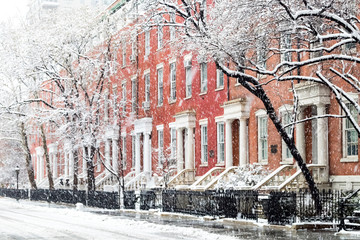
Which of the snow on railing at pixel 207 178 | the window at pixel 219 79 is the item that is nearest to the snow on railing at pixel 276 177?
the snow on railing at pixel 207 178

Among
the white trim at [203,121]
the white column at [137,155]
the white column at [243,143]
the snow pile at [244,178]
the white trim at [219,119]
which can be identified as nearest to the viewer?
the snow pile at [244,178]

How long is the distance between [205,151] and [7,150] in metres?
45.0

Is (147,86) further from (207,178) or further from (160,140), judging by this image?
(207,178)

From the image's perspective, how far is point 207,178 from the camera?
110 ft

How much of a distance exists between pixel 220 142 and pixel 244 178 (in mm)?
5663

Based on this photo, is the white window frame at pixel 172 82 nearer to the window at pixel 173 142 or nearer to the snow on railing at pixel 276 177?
the window at pixel 173 142

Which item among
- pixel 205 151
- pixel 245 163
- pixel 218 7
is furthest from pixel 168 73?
pixel 218 7

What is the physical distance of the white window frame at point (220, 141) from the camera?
113 feet

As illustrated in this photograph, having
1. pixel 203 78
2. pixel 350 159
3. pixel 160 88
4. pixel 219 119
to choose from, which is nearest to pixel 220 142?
pixel 219 119

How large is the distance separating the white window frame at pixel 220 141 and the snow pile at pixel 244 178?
3.71 m

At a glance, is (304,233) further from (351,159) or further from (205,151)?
(205,151)

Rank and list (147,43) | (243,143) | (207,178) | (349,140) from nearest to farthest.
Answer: (349,140) < (243,143) < (207,178) < (147,43)

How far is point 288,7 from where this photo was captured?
16.3 m

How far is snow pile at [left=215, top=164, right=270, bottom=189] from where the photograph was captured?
28.6 meters
